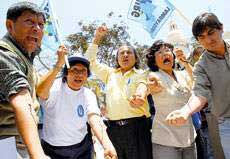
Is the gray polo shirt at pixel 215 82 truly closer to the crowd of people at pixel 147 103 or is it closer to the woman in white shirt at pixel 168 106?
the crowd of people at pixel 147 103

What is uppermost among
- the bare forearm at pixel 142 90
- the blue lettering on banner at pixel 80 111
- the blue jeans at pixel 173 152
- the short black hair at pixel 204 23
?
the short black hair at pixel 204 23

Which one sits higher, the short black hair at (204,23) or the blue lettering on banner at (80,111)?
the short black hair at (204,23)

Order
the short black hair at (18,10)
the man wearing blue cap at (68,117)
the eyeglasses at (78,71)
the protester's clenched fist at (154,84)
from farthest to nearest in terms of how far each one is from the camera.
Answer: the protester's clenched fist at (154,84) < the eyeglasses at (78,71) < the man wearing blue cap at (68,117) < the short black hair at (18,10)

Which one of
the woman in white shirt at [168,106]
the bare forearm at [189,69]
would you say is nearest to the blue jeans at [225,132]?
the woman in white shirt at [168,106]

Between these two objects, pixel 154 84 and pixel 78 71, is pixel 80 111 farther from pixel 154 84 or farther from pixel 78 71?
pixel 154 84

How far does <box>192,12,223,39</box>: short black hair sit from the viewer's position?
321cm

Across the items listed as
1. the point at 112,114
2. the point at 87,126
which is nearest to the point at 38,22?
the point at 87,126

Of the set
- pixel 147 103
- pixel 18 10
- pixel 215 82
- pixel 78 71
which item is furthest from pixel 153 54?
pixel 18 10

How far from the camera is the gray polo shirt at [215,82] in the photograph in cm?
326

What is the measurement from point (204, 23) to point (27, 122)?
6.71 feet

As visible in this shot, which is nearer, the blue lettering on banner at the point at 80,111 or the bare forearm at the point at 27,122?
the bare forearm at the point at 27,122

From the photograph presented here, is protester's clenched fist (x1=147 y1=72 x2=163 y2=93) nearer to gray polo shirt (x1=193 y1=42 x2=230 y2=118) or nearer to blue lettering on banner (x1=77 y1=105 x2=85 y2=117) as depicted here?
gray polo shirt (x1=193 y1=42 x2=230 y2=118)

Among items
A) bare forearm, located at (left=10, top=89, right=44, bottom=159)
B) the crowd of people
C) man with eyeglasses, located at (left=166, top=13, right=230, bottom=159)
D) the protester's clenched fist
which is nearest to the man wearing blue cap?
the crowd of people

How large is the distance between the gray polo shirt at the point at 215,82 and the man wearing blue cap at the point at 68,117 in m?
0.91
